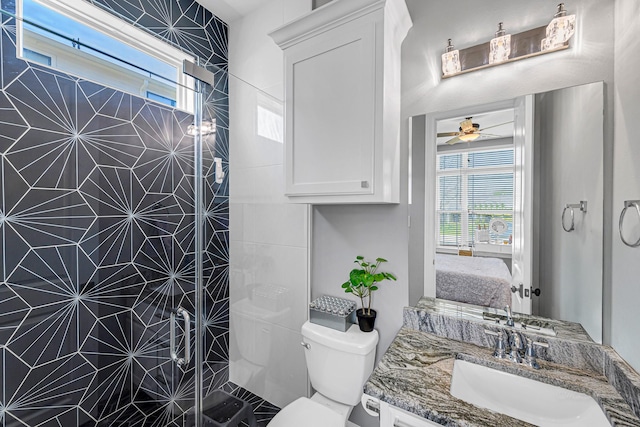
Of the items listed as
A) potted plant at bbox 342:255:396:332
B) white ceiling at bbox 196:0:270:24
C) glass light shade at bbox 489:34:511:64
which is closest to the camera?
glass light shade at bbox 489:34:511:64

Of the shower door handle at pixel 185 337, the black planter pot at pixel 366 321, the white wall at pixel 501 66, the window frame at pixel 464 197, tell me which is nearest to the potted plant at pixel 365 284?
the black planter pot at pixel 366 321

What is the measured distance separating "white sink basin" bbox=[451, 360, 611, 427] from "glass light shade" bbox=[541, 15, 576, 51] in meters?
1.25

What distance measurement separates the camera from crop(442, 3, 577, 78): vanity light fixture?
3.47 ft

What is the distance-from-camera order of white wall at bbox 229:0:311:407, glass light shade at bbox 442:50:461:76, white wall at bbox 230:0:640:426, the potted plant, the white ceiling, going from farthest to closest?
the white ceiling, white wall at bbox 229:0:311:407, the potted plant, glass light shade at bbox 442:50:461:76, white wall at bbox 230:0:640:426

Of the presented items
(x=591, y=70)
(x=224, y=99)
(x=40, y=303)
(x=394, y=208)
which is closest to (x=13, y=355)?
(x=40, y=303)

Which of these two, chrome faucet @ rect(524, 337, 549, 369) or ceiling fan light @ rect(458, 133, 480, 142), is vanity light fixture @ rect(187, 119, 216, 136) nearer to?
ceiling fan light @ rect(458, 133, 480, 142)

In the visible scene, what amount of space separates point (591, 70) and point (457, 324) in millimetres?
1109

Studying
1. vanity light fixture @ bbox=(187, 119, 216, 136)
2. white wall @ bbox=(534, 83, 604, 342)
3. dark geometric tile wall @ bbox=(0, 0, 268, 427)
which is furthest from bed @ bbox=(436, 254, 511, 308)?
vanity light fixture @ bbox=(187, 119, 216, 136)

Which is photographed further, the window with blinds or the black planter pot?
the black planter pot

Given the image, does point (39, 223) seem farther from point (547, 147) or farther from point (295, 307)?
point (547, 147)

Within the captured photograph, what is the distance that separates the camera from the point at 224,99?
168 cm

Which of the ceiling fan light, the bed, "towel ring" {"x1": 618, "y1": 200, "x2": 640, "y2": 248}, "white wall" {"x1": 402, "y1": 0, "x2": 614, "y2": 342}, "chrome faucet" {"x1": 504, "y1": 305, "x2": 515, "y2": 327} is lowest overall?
"chrome faucet" {"x1": 504, "y1": 305, "x2": 515, "y2": 327}

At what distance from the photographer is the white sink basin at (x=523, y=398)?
2.82ft

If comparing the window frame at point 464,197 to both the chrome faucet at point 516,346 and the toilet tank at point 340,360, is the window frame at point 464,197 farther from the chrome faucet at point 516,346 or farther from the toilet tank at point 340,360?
the toilet tank at point 340,360
